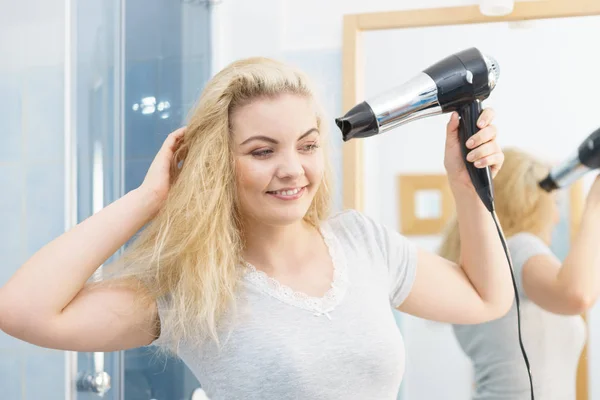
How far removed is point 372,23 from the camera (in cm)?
164

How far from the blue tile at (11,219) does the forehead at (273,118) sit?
0.51 m

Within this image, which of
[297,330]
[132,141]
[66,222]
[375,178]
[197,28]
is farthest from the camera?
[197,28]

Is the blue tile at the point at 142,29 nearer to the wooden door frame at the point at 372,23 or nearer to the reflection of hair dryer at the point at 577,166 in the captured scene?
the wooden door frame at the point at 372,23

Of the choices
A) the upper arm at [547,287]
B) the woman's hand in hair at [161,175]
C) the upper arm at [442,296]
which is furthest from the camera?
the upper arm at [547,287]

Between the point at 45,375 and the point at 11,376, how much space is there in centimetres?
6

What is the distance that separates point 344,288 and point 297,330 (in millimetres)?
113

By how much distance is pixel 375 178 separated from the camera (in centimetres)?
163

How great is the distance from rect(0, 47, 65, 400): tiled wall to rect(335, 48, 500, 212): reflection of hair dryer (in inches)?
23.8

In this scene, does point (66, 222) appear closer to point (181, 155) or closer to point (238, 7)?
point (181, 155)

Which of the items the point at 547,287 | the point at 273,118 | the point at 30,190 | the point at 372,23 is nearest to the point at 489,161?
the point at 273,118

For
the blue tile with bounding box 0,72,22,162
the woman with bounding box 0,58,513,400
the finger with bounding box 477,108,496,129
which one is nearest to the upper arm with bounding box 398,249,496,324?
the woman with bounding box 0,58,513,400

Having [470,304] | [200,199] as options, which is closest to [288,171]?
[200,199]

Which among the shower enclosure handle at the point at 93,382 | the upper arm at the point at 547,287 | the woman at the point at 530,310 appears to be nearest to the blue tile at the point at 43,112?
the shower enclosure handle at the point at 93,382

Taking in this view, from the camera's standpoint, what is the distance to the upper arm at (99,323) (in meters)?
1.00
